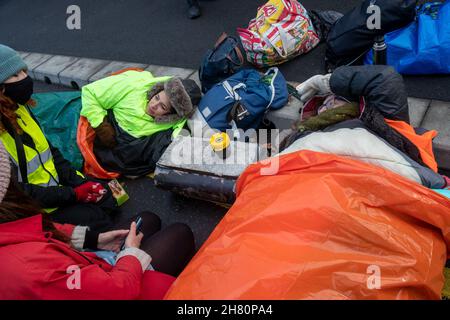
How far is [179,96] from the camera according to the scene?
2875 millimetres

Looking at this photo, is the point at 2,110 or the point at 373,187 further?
the point at 2,110

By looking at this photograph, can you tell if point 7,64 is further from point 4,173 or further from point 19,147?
point 4,173

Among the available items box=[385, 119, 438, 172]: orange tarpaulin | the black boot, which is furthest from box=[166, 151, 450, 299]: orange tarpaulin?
the black boot

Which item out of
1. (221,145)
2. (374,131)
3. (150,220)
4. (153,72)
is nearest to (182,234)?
(150,220)

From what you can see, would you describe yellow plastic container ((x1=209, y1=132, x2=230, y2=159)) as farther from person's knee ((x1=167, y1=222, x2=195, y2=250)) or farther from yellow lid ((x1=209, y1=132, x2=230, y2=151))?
person's knee ((x1=167, y1=222, x2=195, y2=250))

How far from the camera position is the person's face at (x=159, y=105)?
296cm

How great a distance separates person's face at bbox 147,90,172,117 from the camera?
9.70ft

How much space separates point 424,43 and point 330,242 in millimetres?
2117

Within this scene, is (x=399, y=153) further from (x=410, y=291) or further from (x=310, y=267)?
(x=310, y=267)

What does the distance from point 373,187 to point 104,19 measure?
5.43 meters

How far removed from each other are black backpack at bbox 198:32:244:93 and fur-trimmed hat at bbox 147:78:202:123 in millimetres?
305

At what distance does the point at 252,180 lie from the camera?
5.77 ft
